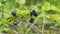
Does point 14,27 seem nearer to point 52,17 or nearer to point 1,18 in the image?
point 1,18

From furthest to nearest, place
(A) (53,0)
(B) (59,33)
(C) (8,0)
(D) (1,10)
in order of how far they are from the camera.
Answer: (B) (59,33) → (A) (53,0) → (C) (8,0) → (D) (1,10)

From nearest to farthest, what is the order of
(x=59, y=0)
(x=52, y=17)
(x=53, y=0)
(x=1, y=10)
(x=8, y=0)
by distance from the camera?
(x=52, y=17) → (x=1, y=10) → (x=8, y=0) → (x=53, y=0) → (x=59, y=0)

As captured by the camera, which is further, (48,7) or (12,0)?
(12,0)

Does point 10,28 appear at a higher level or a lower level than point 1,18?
lower

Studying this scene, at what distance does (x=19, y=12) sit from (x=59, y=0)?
25.6 inches

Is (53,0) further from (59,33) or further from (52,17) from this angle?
(59,33)

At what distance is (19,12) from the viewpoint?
1.24 m

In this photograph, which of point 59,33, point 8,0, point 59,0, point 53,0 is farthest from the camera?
point 59,33

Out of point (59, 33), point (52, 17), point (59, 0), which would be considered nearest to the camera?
point (52, 17)

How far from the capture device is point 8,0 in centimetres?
144

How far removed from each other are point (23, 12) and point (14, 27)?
0.19 meters

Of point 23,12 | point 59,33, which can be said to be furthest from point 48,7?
point 59,33

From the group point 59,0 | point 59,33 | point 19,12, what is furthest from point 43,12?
point 59,33

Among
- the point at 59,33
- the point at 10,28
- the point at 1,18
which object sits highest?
the point at 1,18
